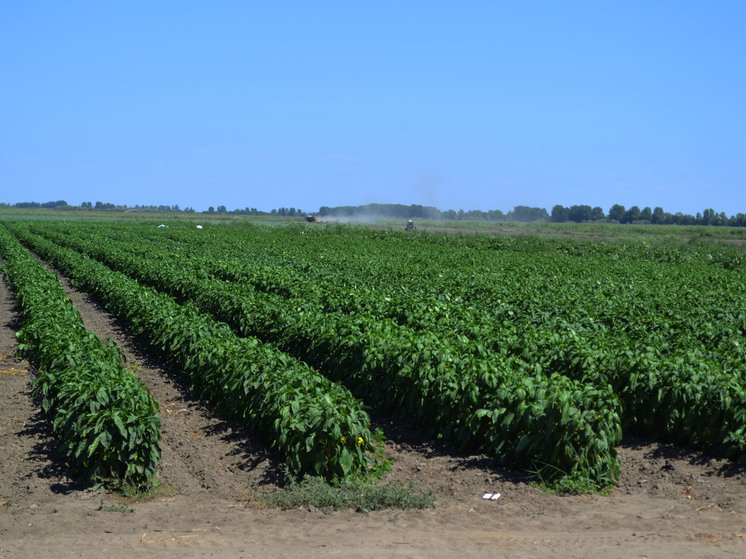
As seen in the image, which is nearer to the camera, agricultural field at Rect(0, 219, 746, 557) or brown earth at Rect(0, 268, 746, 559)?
brown earth at Rect(0, 268, 746, 559)

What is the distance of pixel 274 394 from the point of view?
8234 millimetres

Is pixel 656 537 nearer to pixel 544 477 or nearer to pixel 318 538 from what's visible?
pixel 544 477

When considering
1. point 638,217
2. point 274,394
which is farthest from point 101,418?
point 638,217

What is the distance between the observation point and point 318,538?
611 cm

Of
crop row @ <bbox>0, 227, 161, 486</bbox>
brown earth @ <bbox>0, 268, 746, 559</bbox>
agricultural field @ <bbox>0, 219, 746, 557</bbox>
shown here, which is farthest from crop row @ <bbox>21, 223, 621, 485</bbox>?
crop row @ <bbox>0, 227, 161, 486</bbox>

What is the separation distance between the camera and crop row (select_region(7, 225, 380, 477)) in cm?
741

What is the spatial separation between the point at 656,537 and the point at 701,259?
116ft

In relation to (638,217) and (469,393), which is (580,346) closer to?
(469,393)

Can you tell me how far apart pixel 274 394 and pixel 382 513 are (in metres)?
2.10

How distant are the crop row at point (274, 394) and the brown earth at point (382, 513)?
41cm

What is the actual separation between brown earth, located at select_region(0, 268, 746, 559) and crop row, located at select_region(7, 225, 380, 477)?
406 mm

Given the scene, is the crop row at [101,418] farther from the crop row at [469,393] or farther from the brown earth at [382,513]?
the crop row at [469,393]

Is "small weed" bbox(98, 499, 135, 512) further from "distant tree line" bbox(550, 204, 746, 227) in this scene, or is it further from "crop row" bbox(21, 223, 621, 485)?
"distant tree line" bbox(550, 204, 746, 227)

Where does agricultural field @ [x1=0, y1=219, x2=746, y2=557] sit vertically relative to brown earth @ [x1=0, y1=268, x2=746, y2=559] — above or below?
above
